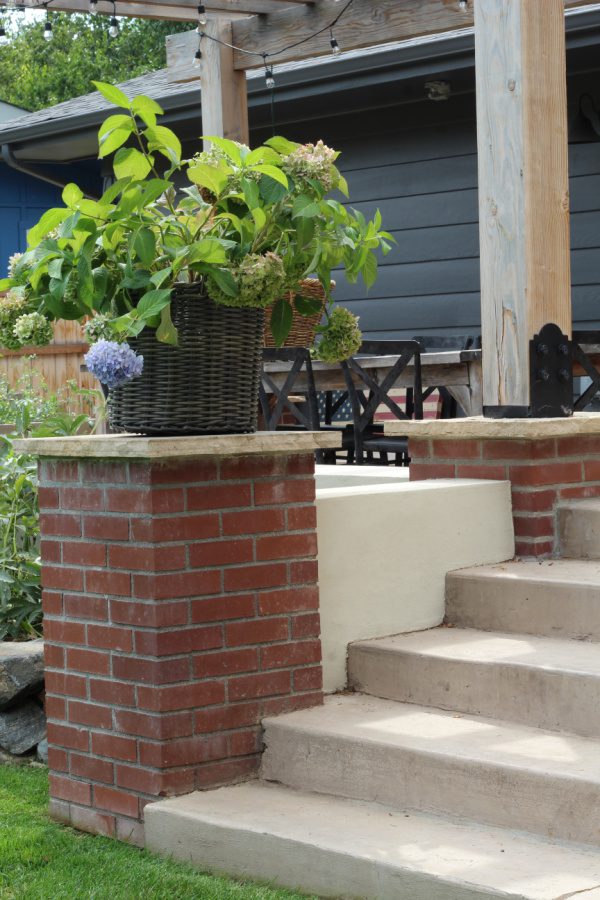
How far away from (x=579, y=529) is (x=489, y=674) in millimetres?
821

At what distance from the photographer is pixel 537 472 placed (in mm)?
4055

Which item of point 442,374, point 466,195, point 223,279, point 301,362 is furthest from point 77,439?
point 466,195

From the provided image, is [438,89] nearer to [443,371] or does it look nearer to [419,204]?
[419,204]

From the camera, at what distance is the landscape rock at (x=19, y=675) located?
4.20 meters

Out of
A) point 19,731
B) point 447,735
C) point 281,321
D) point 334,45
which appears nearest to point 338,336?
point 281,321

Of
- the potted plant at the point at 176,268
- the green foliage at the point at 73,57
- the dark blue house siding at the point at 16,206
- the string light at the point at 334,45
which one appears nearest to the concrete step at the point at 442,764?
the potted plant at the point at 176,268

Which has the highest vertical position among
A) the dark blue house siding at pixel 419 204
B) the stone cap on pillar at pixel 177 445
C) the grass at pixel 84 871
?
the dark blue house siding at pixel 419 204

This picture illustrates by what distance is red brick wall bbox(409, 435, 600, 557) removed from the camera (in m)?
4.06

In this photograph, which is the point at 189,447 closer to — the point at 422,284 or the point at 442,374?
the point at 442,374

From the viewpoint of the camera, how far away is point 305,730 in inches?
132

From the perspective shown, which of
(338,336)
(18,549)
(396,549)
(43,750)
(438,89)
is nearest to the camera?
(338,336)

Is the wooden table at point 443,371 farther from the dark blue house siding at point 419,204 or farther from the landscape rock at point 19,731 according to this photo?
the dark blue house siding at point 419,204

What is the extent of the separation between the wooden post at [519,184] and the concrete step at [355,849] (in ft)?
4.98

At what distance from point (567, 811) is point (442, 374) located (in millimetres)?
3520
